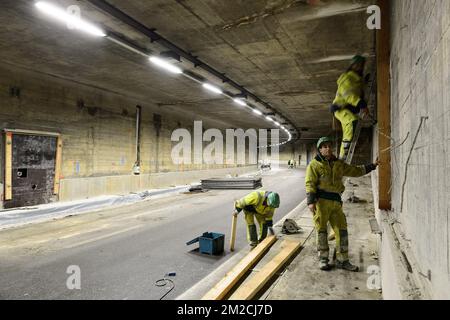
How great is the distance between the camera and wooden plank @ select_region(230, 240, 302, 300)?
3487 millimetres

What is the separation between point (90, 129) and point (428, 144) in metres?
11.3

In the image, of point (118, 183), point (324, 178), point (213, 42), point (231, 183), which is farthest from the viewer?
point (231, 183)

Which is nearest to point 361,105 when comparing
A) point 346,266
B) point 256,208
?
point 346,266

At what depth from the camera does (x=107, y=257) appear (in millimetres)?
5527

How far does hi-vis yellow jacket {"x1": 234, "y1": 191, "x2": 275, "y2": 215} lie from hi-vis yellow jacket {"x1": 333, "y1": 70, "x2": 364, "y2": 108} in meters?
2.38

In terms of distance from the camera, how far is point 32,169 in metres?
9.05

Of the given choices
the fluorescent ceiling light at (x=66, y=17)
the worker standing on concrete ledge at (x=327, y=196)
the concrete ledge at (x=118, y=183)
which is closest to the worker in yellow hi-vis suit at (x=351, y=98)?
the worker standing on concrete ledge at (x=327, y=196)

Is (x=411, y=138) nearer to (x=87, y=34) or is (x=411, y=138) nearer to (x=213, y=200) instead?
(x=87, y=34)

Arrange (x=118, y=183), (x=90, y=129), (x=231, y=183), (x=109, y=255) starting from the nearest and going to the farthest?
(x=109, y=255), (x=90, y=129), (x=118, y=183), (x=231, y=183)

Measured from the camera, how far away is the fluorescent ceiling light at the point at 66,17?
482cm

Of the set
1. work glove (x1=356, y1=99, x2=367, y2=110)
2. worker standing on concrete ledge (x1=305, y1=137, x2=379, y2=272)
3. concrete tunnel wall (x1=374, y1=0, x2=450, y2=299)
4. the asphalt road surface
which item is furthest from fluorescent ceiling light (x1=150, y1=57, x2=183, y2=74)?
concrete tunnel wall (x1=374, y1=0, x2=450, y2=299)

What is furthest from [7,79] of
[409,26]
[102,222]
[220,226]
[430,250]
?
[430,250]

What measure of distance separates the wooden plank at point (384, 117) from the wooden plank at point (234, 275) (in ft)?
6.68

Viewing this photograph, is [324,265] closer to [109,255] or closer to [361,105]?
[361,105]
